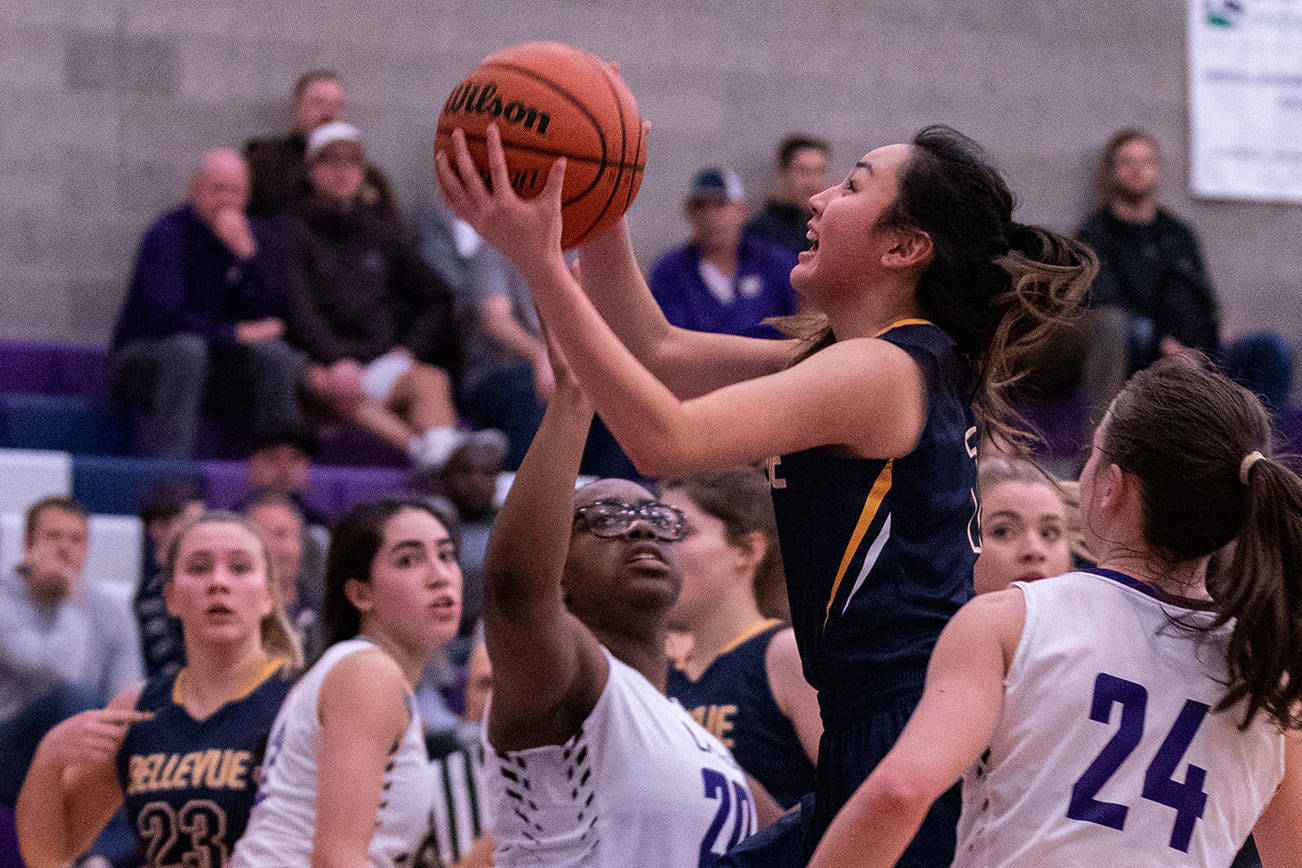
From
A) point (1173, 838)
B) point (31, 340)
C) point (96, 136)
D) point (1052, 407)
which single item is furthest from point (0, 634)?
point (1052, 407)

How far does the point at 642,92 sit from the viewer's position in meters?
9.36

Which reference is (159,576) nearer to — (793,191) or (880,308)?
(880,308)

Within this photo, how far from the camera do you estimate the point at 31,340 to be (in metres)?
8.36

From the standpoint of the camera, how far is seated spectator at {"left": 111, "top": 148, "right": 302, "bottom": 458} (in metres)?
7.23

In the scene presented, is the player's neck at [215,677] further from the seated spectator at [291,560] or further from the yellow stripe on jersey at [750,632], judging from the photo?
the seated spectator at [291,560]

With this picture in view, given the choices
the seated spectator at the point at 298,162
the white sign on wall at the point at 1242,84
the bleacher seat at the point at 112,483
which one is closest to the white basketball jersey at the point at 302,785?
the bleacher seat at the point at 112,483

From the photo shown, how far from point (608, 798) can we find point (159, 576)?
11.9 ft

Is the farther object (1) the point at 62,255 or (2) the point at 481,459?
(1) the point at 62,255

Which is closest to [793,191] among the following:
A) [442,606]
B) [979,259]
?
[442,606]

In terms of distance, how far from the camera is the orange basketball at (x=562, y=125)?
2.19 meters

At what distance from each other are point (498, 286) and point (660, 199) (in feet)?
5.39

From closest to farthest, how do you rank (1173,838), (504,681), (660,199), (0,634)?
1. (1173,838)
2. (504,681)
3. (0,634)
4. (660,199)

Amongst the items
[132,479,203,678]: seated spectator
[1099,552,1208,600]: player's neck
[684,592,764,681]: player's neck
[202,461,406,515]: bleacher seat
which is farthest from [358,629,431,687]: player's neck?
[202,461,406,515]: bleacher seat

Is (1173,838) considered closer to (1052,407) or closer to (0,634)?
(0,634)
